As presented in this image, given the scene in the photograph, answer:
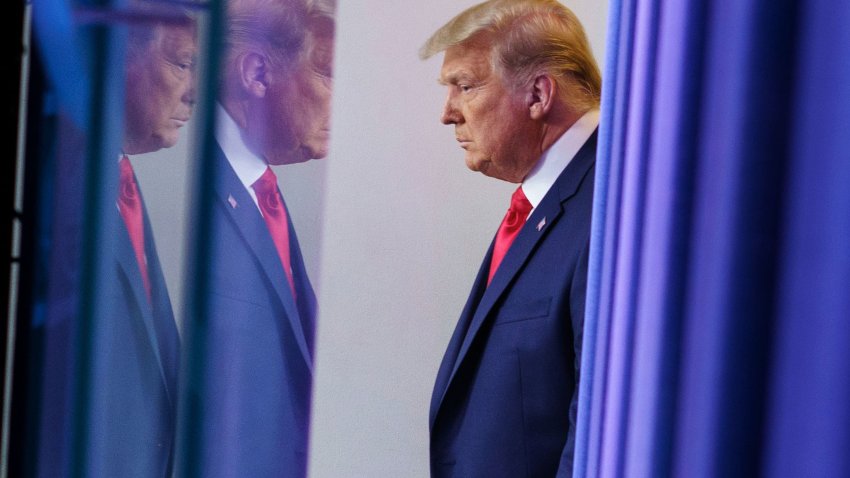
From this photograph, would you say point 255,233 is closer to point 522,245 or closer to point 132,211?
point 132,211

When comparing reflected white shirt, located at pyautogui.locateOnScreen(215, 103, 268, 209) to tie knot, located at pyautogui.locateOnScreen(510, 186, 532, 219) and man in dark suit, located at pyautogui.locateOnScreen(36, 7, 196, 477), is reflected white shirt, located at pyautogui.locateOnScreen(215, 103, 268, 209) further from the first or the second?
tie knot, located at pyautogui.locateOnScreen(510, 186, 532, 219)

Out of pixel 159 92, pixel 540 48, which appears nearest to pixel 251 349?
pixel 159 92

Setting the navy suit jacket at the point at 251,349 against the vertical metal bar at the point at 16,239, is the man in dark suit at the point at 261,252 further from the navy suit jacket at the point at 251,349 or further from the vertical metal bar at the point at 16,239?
the vertical metal bar at the point at 16,239

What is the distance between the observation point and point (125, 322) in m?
1.21

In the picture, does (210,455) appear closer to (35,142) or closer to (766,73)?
(35,142)

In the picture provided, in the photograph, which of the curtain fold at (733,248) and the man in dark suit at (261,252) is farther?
the man in dark suit at (261,252)

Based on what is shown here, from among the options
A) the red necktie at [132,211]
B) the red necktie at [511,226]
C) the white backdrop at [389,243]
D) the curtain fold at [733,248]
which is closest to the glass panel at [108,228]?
the red necktie at [132,211]

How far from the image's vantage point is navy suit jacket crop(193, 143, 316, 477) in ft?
3.73

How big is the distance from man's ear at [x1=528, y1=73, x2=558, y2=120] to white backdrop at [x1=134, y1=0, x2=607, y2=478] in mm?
363

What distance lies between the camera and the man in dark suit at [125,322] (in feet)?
3.93

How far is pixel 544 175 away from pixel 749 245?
118cm

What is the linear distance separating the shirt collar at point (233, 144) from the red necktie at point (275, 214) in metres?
0.03

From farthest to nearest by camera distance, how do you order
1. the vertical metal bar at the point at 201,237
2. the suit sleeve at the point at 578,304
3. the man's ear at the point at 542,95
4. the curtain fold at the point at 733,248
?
the man's ear at the point at 542,95
the suit sleeve at the point at 578,304
the vertical metal bar at the point at 201,237
the curtain fold at the point at 733,248

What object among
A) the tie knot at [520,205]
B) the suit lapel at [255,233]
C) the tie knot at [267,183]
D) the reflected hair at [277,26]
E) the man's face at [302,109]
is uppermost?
the reflected hair at [277,26]
